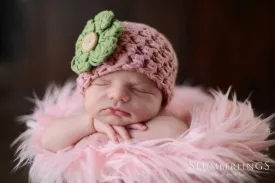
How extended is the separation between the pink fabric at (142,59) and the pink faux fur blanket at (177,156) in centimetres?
10

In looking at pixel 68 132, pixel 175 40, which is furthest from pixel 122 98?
pixel 175 40

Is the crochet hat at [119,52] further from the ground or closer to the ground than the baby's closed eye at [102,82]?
further from the ground

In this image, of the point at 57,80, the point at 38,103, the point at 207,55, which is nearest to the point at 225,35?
the point at 207,55

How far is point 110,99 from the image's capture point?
66 centimetres

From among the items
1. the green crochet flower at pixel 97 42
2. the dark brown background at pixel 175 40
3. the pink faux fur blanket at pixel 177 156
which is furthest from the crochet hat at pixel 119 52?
the dark brown background at pixel 175 40

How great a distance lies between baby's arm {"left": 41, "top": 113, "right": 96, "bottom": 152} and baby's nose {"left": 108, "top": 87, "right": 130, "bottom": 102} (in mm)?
71

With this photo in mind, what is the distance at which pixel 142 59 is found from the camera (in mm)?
656

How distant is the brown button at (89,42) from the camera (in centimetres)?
67

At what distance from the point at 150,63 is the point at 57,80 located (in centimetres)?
73

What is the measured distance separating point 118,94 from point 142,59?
0.07 metres

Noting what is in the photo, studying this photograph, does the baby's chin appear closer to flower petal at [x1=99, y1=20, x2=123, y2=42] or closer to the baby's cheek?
the baby's cheek

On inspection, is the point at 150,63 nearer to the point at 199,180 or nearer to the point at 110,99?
the point at 110,99

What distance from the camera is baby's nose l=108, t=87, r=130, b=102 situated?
25.6 inches

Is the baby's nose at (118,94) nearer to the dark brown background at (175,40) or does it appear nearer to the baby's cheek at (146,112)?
the baby's cheek at (146,112)
